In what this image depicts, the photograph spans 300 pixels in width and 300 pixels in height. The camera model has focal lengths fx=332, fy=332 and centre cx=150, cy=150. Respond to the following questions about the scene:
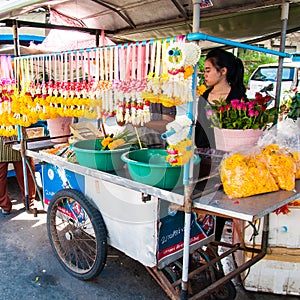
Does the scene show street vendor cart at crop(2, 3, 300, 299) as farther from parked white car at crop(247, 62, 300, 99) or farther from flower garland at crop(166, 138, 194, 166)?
parked white car at crop(247, 62, 300, 99)

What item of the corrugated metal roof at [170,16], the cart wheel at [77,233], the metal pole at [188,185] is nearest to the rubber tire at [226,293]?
the metal pole at [188,185]

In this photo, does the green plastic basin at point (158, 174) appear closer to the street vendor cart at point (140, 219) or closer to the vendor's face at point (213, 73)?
the street vendor cart at point (140, 219)

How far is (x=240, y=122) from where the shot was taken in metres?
1.81

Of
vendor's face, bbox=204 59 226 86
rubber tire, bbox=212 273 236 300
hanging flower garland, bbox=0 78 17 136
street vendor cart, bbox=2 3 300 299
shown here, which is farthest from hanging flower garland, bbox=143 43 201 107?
hanging flower garland, bbox=0 78 17 136

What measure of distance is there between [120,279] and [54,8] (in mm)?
2562

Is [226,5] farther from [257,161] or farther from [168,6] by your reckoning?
[257,161]

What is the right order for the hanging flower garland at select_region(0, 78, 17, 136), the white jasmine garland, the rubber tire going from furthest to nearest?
the hanging flower garland at select_region(0, 78, 17, 136) → the rubber tire → the white jasmine garland

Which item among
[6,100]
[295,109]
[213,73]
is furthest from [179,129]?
[6,100]

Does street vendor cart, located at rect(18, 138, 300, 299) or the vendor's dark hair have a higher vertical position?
the vendor's dark hair

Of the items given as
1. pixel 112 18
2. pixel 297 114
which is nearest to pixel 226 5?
pixel 297 114

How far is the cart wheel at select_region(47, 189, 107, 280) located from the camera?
2203mm

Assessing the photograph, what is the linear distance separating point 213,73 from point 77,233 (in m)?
1.58

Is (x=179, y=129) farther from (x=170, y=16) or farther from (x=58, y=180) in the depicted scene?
(x=170, y=16)

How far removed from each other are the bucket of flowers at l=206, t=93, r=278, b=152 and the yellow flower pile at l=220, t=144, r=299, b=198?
122 mm
